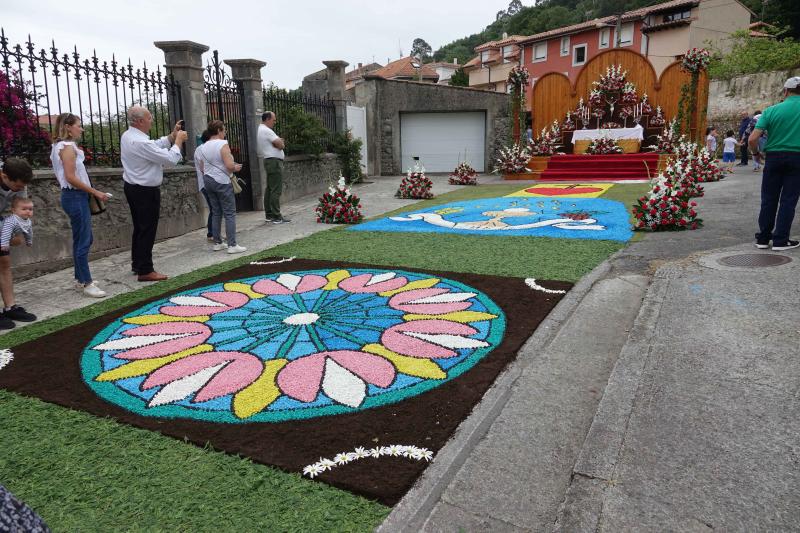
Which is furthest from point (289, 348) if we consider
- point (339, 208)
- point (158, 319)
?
point (339, 208)

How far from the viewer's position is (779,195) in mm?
5816

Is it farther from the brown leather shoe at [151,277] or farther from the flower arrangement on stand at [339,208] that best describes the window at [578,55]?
the brown leather shoe at [151,277]

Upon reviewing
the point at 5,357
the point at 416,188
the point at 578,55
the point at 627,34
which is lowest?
the point at 5,357

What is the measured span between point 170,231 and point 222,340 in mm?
5540

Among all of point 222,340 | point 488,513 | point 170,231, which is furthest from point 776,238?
point 170,231

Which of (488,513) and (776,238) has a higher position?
(776,238)

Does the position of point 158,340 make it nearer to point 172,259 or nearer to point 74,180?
point 74,180

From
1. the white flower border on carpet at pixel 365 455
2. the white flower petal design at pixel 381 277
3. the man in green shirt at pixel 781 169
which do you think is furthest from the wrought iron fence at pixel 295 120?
the white flower border on carpet at pixel 365 455

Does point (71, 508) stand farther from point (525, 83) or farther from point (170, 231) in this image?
point (525, 83)

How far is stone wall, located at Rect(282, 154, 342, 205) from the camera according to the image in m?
13.1

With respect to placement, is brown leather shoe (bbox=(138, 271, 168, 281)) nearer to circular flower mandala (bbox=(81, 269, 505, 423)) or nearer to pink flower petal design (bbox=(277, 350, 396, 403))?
circular flower mandala (bbox=(81, 269, 505, 423))

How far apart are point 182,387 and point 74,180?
3.02 metres

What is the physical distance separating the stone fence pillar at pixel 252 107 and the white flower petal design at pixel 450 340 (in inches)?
341

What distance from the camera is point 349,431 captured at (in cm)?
271
